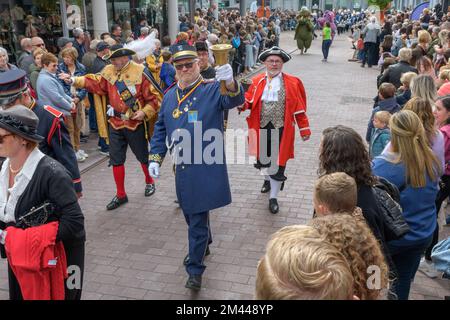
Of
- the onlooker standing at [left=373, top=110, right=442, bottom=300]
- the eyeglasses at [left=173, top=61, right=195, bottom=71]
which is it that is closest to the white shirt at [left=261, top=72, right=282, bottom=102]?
the eyeglasses at [left=173, top=61, right=195, bottom=71]

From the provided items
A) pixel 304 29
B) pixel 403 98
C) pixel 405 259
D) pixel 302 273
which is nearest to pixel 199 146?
pixel 405 259

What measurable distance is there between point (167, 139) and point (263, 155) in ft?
5.91

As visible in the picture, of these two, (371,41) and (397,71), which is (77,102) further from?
(371,41)

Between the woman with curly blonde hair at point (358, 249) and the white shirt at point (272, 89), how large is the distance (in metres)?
3.62

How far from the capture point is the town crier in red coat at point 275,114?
552 cm

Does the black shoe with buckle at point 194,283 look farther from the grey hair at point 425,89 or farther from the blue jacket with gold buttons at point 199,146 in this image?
the grey hair at point 425,89

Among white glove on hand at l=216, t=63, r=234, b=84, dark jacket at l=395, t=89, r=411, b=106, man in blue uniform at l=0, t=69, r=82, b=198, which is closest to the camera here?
white glove on hand at l=216, t=63, r=234, b=84

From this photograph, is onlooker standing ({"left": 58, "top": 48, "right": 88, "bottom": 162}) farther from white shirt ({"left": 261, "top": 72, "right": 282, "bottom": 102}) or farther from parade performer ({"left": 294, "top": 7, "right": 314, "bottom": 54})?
parade performer ({"left": 294, "top": 7, "right": 314, "bottom": 54})

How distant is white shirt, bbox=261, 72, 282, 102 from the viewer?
5.52 m

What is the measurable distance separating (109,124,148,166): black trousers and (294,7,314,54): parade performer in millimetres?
16950

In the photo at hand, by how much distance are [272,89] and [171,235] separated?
83.6 inches

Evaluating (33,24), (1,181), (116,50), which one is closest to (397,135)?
(1,181)

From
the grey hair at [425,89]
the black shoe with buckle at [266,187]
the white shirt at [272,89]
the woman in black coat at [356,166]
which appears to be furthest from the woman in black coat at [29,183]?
the grey hair at [425,89]

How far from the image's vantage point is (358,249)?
6.33 ft
